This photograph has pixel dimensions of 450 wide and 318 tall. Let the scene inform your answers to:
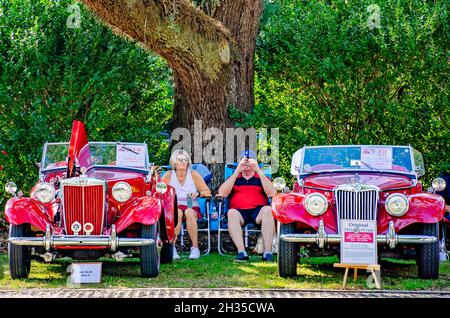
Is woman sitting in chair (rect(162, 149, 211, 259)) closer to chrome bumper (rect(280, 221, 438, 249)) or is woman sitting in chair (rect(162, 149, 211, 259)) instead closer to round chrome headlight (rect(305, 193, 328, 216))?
round chrome headlight (rect(305, 193, 328, 216))

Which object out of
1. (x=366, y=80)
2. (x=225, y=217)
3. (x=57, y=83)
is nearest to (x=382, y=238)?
(x=225, y=217)

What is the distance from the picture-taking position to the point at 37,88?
41.1 ft

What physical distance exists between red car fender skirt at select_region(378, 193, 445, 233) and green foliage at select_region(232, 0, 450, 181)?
128 inches

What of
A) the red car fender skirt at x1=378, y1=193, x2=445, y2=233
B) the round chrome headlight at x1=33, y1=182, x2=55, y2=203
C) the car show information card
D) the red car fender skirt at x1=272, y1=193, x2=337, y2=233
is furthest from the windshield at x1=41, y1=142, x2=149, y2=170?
the red car fender skirt at x1=378, y1=193, x2=445, y2=233

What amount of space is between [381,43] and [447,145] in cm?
176

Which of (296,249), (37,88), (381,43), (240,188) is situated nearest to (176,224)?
(240,188)

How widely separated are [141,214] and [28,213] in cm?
118

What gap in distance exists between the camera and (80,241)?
347 inches

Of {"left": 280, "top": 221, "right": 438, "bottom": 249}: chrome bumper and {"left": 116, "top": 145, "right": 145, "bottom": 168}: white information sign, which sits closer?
{"left": 280, "top": 221, "right": 438, "bottom": 249}: chrome bumper

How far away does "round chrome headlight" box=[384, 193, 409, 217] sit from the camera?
9055mm

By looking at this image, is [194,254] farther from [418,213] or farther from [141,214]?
[418,213]

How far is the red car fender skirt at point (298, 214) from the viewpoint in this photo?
29.9 ft

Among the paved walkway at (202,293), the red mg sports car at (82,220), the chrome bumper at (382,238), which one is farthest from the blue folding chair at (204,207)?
the paved walkway at (202,293)

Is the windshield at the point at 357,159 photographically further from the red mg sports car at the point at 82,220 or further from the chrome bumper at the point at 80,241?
the chrome bumper at the point at 80,241
